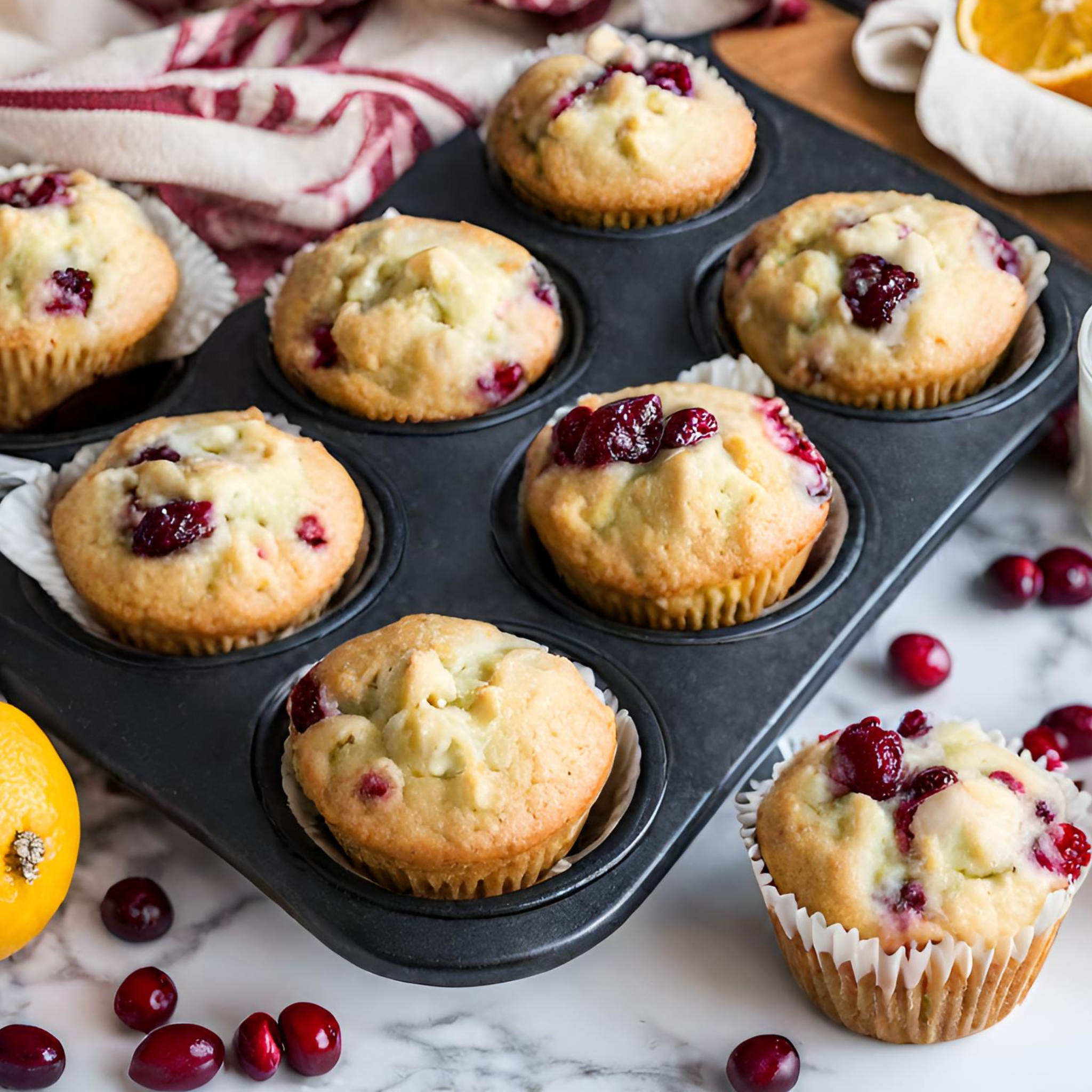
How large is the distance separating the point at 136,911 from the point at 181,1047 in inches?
13.8

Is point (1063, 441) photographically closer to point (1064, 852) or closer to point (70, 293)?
point (1064, 852)

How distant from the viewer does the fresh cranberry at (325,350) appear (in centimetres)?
362

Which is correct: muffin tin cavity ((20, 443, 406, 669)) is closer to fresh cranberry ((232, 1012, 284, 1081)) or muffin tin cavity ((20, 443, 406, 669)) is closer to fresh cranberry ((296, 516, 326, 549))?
fresh cranberry ((296, 516, 326, 549))

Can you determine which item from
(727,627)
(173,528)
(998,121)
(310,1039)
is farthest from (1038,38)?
(310,1039)

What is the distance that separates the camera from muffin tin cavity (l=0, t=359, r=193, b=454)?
3.62 metres

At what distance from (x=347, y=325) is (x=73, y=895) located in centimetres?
136

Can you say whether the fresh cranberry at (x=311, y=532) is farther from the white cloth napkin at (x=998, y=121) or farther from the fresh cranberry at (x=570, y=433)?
the white cloth napkin at (x=998, y=121)

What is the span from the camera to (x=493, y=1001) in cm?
295

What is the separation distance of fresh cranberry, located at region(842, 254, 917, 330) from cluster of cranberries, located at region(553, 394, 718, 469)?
547mm

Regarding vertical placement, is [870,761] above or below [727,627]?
above

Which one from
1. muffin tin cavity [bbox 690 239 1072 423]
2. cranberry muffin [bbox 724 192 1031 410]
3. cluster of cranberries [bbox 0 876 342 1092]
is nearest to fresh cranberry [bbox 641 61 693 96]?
muffin tin cavity [bbox 690 239 1072 423]

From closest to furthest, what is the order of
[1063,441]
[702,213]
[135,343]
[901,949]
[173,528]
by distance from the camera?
[901,949] < [173,528] < [135,343] < [1063,441] < [702,213]

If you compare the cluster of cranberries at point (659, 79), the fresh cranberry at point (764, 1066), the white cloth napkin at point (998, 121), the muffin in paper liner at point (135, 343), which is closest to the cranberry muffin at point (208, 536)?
the muffin in paper liner at point (135, 343)

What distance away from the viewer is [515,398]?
12.1ft
